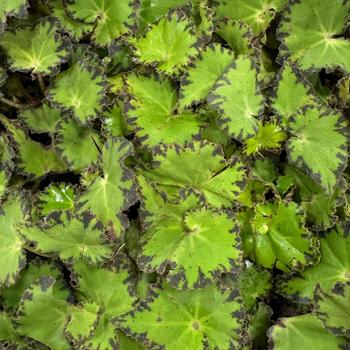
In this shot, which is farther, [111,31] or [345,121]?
[111,31]

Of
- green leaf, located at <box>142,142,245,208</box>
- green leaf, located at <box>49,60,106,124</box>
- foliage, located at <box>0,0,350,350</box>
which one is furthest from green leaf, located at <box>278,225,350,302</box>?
green leaf, located at <box>49,60,106,124</box>

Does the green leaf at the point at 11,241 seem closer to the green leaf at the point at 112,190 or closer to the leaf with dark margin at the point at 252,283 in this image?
the green leaf at the point at 112,190

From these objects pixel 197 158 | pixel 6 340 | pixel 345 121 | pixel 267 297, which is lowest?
pixel 6 340

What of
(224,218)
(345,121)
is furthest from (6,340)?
(345,121)

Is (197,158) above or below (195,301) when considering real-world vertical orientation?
above

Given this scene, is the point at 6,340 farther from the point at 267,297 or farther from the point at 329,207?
the point at 329,207

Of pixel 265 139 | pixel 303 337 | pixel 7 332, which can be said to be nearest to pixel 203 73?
pixel 265 139

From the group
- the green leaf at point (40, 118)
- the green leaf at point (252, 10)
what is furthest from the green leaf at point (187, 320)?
the green leaf at point (252, 10)

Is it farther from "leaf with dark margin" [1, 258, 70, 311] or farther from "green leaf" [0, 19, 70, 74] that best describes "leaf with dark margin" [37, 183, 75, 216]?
"green leaf" [0, 19, 70, 74]
